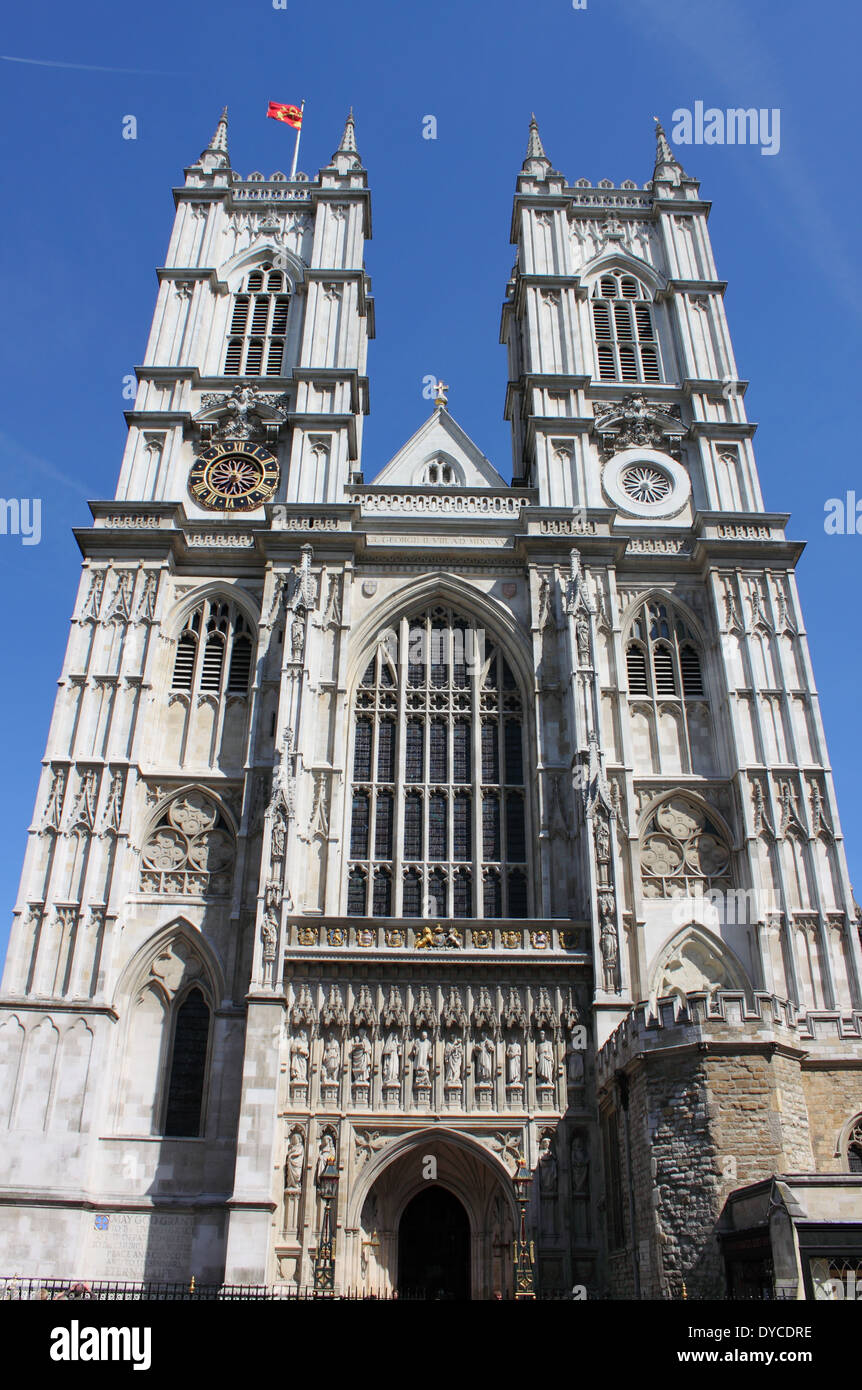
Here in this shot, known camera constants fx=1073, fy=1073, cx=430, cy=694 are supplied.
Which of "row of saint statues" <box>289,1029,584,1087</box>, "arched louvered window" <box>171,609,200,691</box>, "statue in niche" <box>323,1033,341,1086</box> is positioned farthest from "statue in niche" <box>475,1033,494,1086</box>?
"arched louvered window" <box>171,609,200,691</box>

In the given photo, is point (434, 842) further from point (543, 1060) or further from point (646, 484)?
point (646, 484)

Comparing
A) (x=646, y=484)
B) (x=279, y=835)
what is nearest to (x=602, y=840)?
(x=279, y=835)

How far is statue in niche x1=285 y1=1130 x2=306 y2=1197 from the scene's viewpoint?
18.8m

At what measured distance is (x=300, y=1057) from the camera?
19812 mm

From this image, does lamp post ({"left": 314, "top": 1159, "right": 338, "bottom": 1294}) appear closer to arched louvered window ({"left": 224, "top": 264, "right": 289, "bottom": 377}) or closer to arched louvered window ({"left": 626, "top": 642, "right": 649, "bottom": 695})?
arched louvered window ({"left": 626, "top": 642, "right": 649, "bottom": 695})

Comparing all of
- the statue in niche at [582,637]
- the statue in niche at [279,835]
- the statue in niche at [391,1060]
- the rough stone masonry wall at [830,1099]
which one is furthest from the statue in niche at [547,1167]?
the statue in niche at [582,637]

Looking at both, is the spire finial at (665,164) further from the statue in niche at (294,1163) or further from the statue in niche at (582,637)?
the statue in niche at (294,1163)

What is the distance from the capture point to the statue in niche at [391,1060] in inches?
774

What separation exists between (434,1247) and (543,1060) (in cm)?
426

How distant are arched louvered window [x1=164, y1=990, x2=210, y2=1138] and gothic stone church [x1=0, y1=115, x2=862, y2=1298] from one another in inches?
3.2

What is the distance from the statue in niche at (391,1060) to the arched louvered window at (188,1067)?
3926 millimetres

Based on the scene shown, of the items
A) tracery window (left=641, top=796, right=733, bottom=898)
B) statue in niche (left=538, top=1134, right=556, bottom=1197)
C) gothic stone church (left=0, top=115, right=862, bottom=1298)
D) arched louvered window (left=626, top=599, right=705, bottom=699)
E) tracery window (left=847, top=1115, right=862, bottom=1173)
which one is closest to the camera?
tracery window (left=847, top=1115, right=862, bottom=1173)

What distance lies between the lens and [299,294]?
32.6 m
